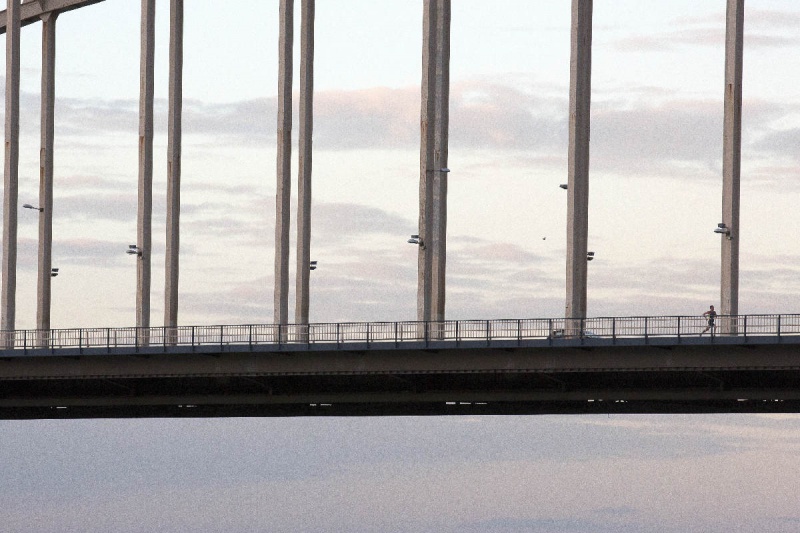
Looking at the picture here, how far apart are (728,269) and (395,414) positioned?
15.7m

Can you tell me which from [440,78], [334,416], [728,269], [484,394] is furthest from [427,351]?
[440,78]

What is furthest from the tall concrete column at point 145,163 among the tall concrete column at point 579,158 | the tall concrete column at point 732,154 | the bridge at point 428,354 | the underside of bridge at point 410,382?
the tall concrete column at point 732,154

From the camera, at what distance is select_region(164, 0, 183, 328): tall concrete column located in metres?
95.2

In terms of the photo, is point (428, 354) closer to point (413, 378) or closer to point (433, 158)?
point (413, 378)

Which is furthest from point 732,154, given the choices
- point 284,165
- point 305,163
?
point 284,165

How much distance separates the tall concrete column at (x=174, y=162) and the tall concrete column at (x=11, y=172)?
36.8 feet

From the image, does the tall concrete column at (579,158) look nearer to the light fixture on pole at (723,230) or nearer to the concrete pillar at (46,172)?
the light fixture on pole at (723,230)

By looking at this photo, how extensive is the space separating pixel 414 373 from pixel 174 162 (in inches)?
1223

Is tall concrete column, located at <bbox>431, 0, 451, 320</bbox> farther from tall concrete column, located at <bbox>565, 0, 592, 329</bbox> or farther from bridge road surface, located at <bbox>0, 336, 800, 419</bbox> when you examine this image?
bridge road surface, located at <bbox>0, 336, 800, 419</bbox>

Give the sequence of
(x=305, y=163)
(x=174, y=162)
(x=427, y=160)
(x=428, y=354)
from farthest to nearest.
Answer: (x=174, y=162) < (x=305, y=163) < (x=427, y=160) < (x=428, y=354)

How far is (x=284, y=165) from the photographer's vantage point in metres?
93.9

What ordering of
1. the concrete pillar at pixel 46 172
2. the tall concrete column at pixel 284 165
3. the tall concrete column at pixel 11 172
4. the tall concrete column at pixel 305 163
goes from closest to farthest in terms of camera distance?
the tall concrete column at pixel 305 163, the tall concrete column at pixel 284 165, the concrete pillar at pixel 46 172, the tall concrete column at pixel 11 172

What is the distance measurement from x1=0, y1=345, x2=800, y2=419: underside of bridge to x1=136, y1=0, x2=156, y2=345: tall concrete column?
1378cm

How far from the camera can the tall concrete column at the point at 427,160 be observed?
84.4 meters
